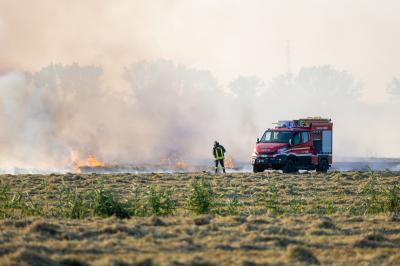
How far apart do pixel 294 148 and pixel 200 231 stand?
2847 cm

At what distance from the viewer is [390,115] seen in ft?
439

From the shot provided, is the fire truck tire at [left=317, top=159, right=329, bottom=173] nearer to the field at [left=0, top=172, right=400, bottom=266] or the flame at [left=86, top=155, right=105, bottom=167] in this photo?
the field at [left=0, top=172, right=400, bottom=266]

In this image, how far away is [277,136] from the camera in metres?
47.7

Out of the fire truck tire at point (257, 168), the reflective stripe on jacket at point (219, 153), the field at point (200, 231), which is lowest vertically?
the field at point (200, 231)

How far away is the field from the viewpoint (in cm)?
1641

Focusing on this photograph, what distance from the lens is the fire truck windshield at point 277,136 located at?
47.4 metres

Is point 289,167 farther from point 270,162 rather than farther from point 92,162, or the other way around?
point 92,162

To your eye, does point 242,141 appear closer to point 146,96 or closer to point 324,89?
point 146,96

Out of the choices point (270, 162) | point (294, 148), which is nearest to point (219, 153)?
point (270, 162)

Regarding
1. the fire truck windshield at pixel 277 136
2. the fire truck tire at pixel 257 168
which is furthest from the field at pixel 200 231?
the fire truck windshield at pixel 277 136

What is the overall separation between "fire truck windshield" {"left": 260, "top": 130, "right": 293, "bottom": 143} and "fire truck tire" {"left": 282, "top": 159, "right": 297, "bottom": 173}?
1118mm

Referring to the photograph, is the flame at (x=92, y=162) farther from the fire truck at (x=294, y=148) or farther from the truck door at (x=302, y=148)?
the truck door at (x=302, y=148)

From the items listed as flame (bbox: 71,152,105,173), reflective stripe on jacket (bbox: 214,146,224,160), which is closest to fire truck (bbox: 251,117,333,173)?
reflective stripe on jacket (bbox: 214,146,224,160)

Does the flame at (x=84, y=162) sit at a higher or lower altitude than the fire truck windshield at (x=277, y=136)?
lower
